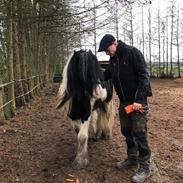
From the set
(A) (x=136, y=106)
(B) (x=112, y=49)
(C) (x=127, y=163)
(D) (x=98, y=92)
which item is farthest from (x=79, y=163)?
(B) (x=112, y=49)

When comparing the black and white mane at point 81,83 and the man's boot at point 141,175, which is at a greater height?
the black and white mane at point 81,83

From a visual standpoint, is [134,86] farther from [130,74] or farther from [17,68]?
[17,68]

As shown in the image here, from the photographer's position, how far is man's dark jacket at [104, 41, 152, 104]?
184 inches

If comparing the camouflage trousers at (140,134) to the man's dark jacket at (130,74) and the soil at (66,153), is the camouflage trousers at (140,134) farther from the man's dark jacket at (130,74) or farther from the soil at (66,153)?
the soil at (66,153)

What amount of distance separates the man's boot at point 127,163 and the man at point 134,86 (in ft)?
0.68

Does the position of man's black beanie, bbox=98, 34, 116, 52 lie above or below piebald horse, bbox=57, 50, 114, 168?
above

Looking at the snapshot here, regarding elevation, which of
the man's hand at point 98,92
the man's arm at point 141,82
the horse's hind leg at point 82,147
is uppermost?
the man's arm at point 141,82

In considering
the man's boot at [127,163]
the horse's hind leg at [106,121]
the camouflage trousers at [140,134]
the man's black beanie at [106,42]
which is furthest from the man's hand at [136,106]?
the horse's hind leg at [106,121]

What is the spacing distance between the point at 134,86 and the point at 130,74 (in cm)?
17

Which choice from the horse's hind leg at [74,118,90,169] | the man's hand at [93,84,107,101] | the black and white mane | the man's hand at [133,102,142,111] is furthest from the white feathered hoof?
the man's hand at [133,102,142,111]

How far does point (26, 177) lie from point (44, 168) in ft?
1.30

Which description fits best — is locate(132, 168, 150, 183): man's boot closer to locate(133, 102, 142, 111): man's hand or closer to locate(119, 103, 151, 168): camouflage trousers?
locate(119, 103, 151, 168): camouflage trousers

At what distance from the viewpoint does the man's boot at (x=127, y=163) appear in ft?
17.0

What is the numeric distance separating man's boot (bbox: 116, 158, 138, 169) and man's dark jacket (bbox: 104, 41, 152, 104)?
90 cm
